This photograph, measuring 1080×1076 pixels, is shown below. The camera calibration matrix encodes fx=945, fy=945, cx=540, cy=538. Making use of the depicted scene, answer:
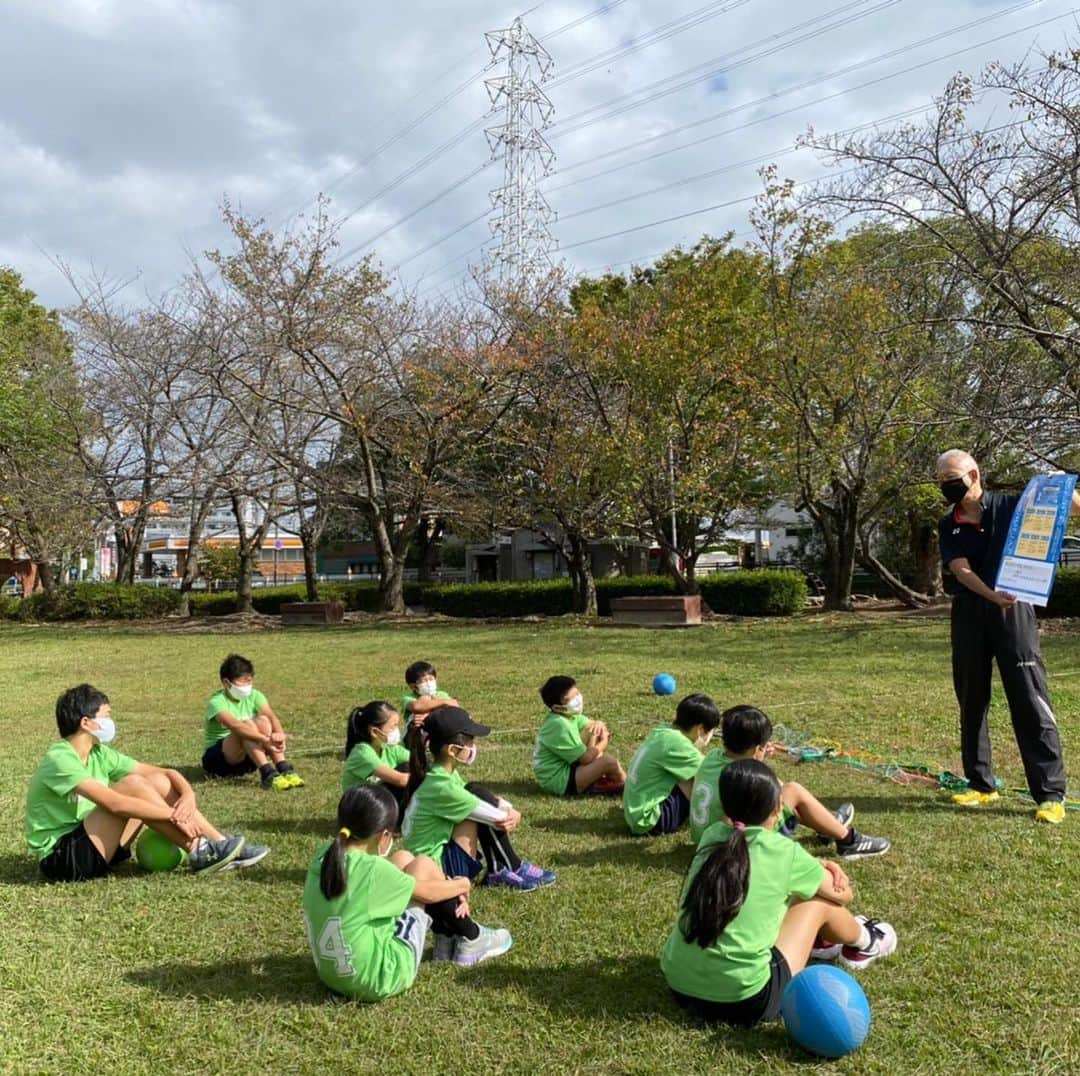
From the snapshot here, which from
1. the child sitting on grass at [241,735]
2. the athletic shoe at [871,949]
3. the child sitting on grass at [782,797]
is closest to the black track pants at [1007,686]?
the child sitting on grass at [782,797]

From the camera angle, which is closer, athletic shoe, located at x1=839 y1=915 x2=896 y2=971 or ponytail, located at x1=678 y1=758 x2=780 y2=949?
ponytail, located at x1=678 y1=758 x2=780 y2=949

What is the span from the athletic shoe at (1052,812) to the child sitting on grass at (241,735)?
4553 mm

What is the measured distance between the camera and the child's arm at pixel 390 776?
17.9 ft

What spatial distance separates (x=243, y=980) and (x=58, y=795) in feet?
5.26

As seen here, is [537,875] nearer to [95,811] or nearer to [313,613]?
[95,811]

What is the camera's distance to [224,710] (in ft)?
21.7

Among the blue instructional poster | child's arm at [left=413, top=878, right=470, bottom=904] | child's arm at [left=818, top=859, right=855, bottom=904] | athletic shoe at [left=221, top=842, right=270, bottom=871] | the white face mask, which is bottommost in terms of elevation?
athletic shoe at [left=221, top=842, right=270, bottom=871]

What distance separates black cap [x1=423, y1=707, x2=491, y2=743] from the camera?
4.09 m

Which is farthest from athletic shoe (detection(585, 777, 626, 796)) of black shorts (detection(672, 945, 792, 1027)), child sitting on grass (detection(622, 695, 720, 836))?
black shorts (detection(672, 945, 792, 1027))

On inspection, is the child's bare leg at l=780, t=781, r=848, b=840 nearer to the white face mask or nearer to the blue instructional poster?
the blue instructional poster

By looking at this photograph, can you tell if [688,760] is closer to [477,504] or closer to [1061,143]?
[1061,143]

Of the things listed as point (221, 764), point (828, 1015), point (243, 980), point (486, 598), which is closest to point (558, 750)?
point (221, 764)

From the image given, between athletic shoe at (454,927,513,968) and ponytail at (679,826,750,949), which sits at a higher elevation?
ponytail at (679,826,750,949)

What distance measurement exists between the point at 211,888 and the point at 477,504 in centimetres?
1782
